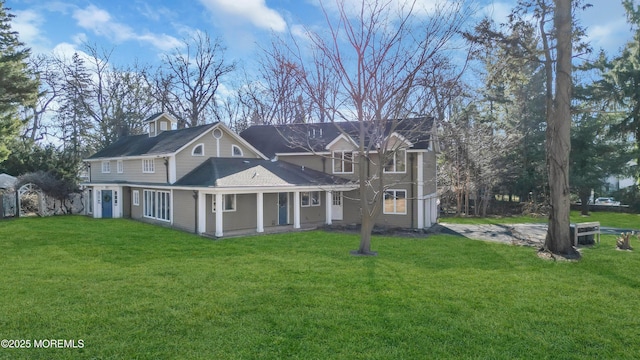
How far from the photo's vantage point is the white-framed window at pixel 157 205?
1888cm

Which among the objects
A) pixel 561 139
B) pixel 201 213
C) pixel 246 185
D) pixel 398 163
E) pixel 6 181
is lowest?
pixel 201 213

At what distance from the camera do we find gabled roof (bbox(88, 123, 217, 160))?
1934cm

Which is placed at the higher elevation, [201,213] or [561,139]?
[561,139]

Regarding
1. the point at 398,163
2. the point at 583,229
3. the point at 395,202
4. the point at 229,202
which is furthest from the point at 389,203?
the point at 583,229

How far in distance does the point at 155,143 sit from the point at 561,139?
2018 centimetres

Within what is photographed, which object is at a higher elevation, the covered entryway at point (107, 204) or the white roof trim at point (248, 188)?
the white roof trim at point (248, 188)

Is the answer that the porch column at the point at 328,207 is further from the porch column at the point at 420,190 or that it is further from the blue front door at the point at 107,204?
the blue front door at the point at 107,204

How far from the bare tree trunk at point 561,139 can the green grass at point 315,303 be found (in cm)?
97

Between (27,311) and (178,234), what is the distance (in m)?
9.47

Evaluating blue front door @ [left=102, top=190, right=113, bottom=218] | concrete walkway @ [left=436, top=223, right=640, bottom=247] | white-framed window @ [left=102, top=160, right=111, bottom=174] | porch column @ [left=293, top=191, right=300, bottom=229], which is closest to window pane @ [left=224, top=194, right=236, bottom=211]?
porch column @ [left=293, top=191, right=300, bottom=229]

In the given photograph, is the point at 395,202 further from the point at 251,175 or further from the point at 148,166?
the point at 148,166

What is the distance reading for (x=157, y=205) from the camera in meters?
19.7

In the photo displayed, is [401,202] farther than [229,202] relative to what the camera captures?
Yes

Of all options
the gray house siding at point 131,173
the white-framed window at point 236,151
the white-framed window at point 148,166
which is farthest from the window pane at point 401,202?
the white-framed window at point 148,166
